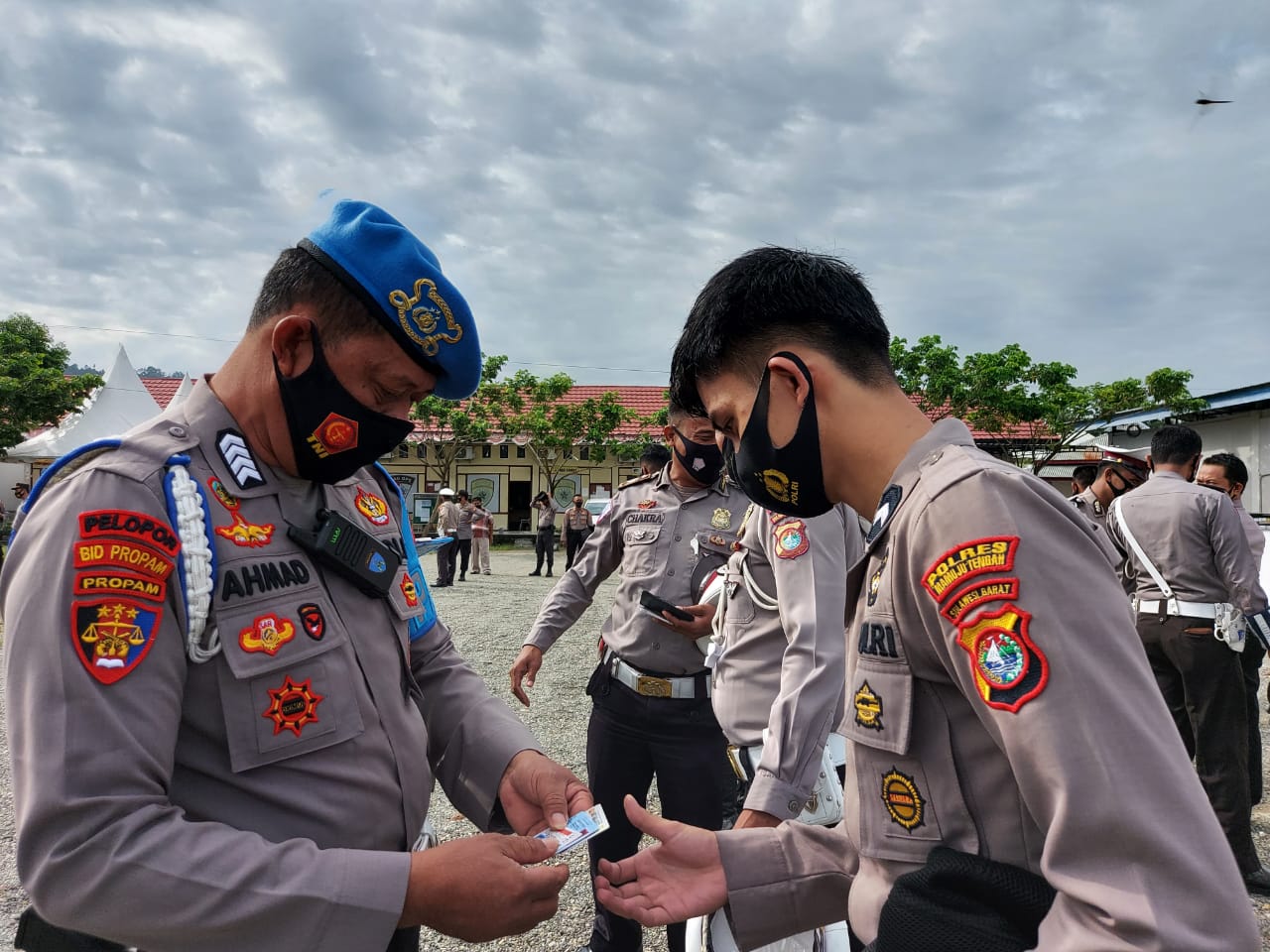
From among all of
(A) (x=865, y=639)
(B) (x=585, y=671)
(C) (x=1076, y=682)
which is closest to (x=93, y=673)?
(A) (x=865, y=639)

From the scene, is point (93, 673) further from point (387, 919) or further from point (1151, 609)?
point (1151, 609)

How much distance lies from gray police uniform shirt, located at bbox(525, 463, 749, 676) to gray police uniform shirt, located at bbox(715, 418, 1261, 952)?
80.9 inches

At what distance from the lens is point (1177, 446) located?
5.29m

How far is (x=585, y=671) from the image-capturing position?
860 cm

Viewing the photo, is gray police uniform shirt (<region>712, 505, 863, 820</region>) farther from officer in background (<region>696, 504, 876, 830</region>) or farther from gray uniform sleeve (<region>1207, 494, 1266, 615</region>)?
gray uniform sleeve (<region>1207, 494, 1266, 615</region>)

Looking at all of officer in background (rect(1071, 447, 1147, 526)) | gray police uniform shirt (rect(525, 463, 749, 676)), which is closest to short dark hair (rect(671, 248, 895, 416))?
gray police uniform shirt (rect(525, 463, 749, 676))

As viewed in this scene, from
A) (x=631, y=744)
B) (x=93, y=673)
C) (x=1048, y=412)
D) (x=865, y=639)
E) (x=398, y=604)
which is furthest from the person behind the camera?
(x=1048, y=412)

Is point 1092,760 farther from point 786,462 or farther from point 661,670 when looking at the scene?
point 661,670

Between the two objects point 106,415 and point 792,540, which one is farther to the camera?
point 106,415

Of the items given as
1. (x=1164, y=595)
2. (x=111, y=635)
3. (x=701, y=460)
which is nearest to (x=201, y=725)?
(x=111, y=635)

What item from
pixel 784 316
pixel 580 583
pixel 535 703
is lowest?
pixel 535 703

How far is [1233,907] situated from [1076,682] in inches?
10.6

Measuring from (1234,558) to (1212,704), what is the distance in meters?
0.88

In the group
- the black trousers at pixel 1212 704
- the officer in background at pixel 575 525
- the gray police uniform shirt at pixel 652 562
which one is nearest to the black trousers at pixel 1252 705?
the black trousers at pixel 1212 704
